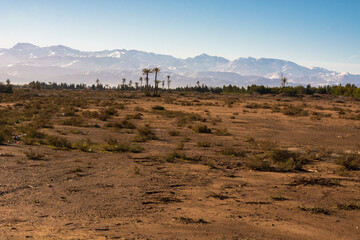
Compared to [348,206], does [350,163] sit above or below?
above

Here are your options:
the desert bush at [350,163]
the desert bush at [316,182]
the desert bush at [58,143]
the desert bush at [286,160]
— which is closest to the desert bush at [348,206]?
the desert bush at [316,182]

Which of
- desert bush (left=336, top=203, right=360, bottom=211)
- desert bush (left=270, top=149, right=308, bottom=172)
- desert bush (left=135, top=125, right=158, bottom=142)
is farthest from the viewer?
desert bush (left=135, top=125, right=158, bottom=142)

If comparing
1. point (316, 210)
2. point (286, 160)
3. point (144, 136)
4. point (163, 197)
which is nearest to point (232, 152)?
point (286, 160)

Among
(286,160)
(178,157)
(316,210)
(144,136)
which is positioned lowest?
(316,210)

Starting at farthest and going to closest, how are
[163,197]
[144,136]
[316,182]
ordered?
1. [144,136]
2. [316,182]
3. [163,197]

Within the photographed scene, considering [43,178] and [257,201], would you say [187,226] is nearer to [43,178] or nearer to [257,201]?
[257,201]

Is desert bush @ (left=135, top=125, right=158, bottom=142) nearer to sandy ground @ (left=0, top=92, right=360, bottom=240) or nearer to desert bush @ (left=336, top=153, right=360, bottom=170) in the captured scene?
sandy ground @ (left=0, top=92, right=360, bottom=240)

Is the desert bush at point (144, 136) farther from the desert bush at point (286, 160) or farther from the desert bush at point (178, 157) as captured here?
the desert bush at point (286, 160)

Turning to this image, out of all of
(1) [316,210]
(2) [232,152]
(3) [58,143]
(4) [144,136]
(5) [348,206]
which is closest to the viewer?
(1) [316,210]

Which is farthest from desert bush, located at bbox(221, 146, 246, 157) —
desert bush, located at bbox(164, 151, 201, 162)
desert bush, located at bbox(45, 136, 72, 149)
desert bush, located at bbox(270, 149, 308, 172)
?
desert bush, located at bbox(45, 136, 72, 149)

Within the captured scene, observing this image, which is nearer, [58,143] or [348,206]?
[348,206]

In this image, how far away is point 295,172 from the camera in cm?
1237

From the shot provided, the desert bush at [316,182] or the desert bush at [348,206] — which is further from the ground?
the desert bush at [316,182]

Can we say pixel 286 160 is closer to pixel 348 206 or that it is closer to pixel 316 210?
pixel 348 206
